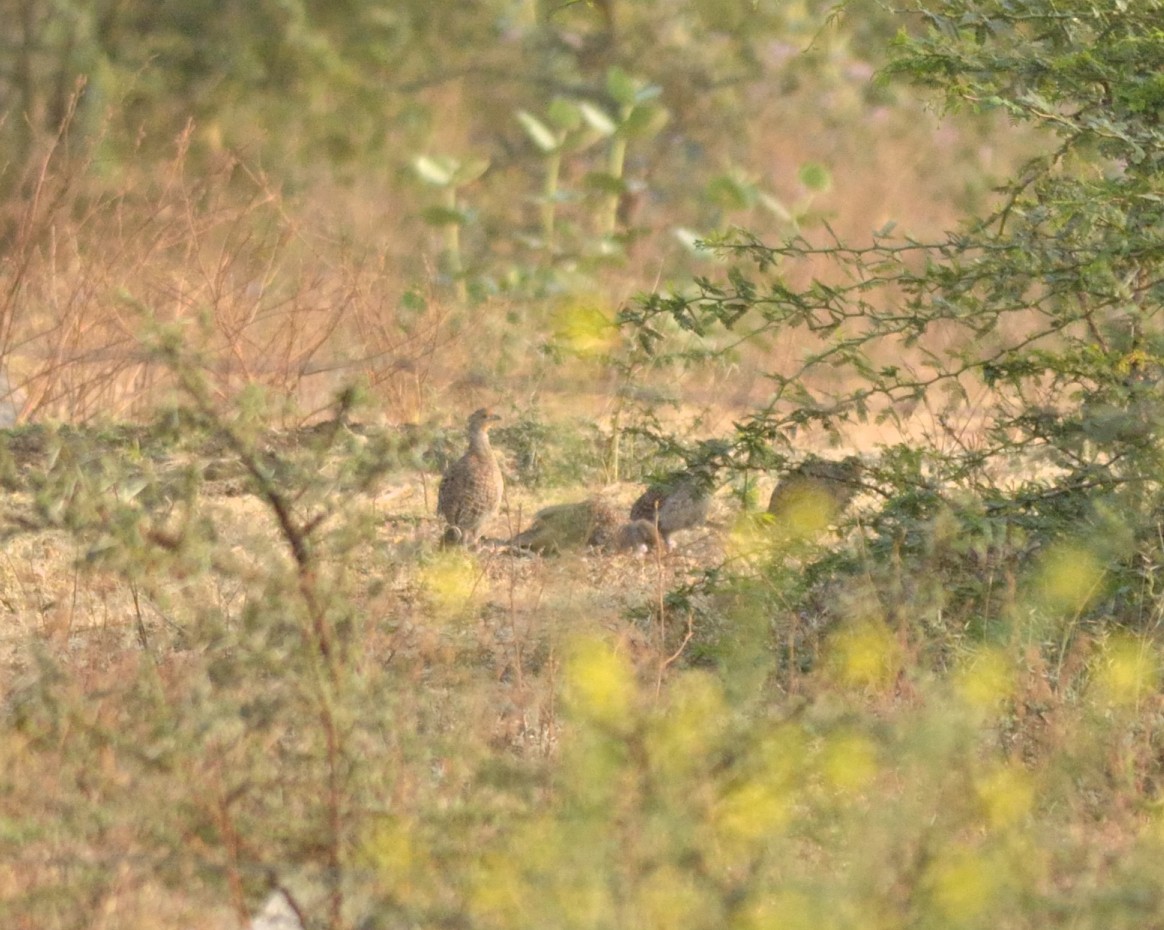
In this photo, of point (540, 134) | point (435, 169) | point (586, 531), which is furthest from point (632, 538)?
point (540, 134)

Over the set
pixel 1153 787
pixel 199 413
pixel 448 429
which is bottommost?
pixel 448 429

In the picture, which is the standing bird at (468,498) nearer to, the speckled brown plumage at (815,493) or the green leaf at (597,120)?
the speckled brown plumage at (815,493)

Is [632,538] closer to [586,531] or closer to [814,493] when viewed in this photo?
[586,531]

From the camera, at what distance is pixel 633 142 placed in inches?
521

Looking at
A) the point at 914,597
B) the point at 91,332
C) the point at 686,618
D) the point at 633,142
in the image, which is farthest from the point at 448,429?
the point at 633,142

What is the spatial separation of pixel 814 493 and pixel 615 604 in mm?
901

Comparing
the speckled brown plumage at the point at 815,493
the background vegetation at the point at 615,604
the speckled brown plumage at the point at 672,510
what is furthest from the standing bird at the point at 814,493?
the speckled brown plumage at the point at 672,510

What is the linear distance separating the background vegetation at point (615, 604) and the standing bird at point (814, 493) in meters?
0.13

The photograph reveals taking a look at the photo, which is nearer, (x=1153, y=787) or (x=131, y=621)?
(x=1153, y=787)

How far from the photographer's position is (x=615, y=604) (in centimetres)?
545

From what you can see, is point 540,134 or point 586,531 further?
point 540,134

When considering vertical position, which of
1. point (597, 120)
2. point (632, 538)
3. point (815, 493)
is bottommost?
point (632, 538)

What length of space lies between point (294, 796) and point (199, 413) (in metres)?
0.74

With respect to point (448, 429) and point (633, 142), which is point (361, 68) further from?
point (448, 429)
